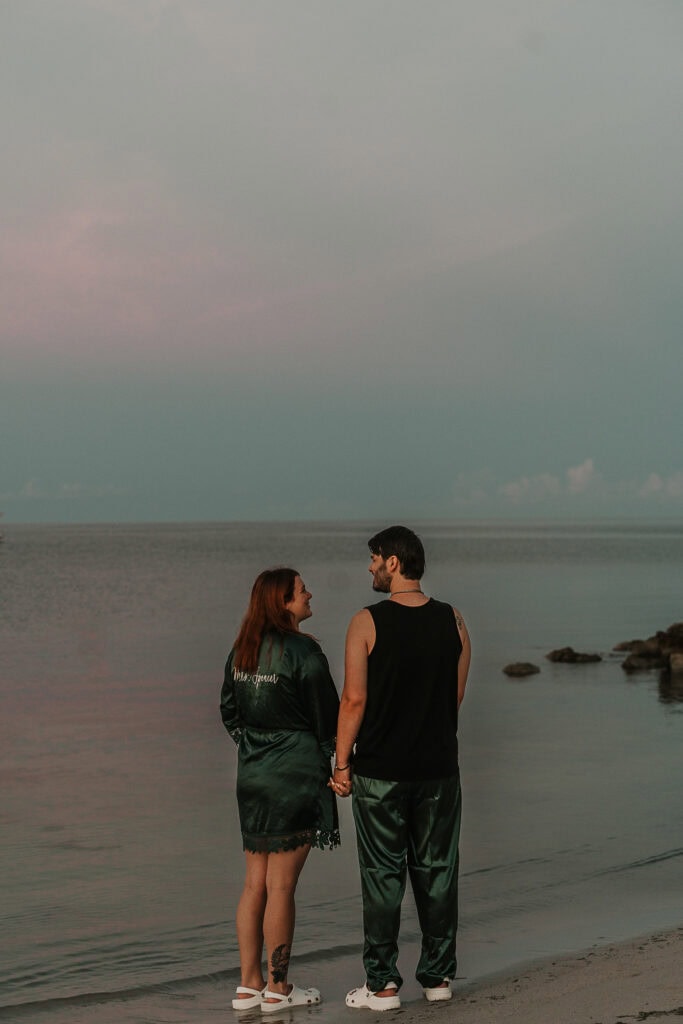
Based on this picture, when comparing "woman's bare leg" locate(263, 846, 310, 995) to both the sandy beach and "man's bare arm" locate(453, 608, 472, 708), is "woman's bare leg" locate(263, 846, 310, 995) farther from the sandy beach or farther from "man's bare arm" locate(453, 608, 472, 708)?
"man's bare arm" locate(453, 608, 472, 708)

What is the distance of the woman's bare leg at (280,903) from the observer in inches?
227

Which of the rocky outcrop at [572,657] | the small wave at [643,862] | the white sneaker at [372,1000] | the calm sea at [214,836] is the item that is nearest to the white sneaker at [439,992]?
the white sneaker at [372,1000]

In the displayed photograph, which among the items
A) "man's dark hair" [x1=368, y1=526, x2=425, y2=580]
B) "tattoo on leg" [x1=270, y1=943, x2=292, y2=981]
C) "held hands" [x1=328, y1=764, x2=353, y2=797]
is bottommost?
"tattoo on leg" [x1=270, y1=943, x2=292, y2=981]

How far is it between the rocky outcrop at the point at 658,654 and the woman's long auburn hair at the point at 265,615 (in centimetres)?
2140

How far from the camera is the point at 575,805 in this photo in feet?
42.3

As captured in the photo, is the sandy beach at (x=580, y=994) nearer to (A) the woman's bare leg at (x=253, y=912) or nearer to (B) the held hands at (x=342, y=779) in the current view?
(A) the woman's bare leg at (x=253, y=912)

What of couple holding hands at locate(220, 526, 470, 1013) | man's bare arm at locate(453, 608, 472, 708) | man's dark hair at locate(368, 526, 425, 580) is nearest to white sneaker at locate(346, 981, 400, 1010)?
couple holding hands at locate(220, 526, 470, 1013)

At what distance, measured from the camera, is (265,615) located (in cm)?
572

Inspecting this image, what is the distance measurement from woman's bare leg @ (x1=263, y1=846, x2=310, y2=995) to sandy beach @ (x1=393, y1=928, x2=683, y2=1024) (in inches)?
21.9

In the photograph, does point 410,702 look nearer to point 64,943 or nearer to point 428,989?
point 428,989

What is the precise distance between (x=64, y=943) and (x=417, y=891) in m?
3.54

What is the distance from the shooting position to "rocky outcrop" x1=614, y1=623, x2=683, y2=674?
1027 inches

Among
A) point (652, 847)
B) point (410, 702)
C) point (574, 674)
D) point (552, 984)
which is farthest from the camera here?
point (574, 674)

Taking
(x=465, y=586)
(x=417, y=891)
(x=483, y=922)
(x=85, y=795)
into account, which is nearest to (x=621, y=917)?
(x=483, y=922)
